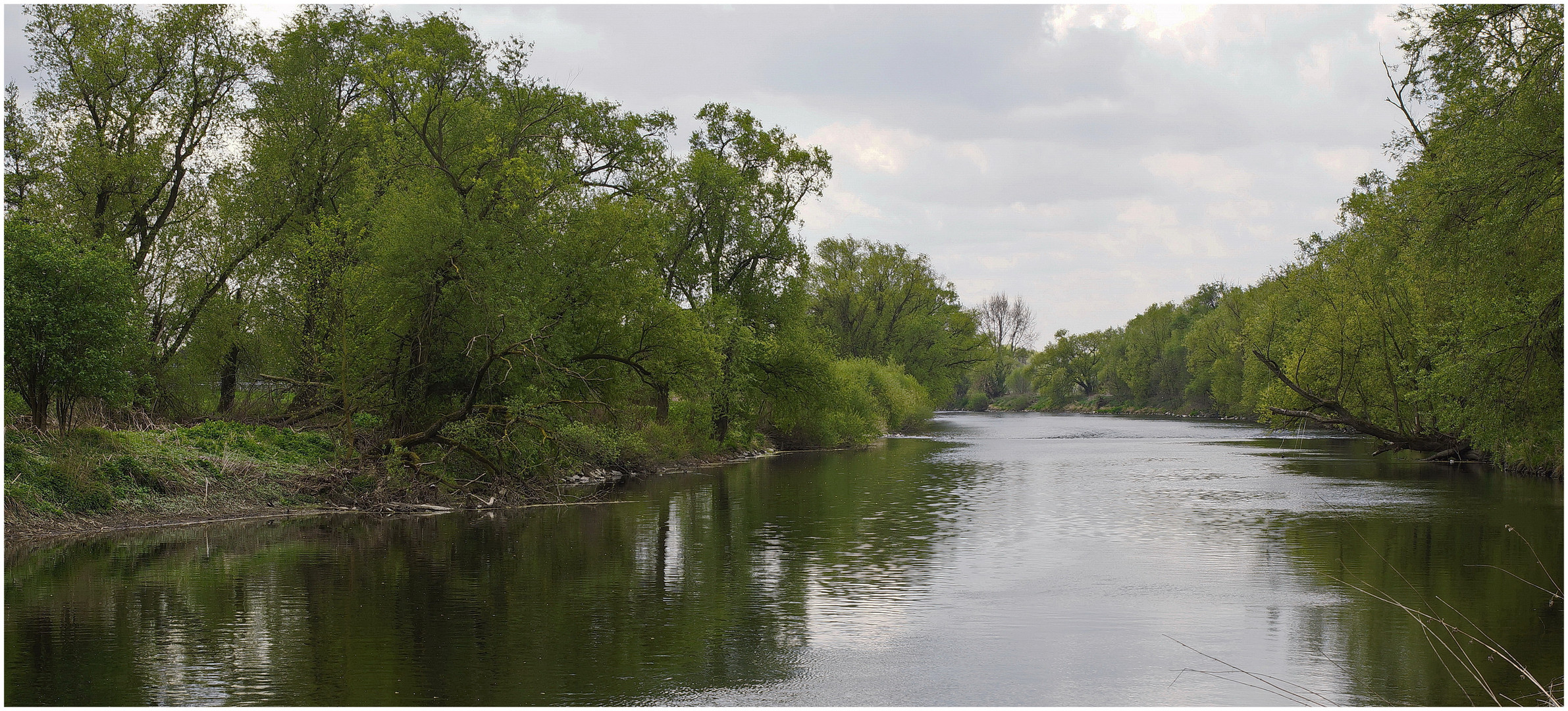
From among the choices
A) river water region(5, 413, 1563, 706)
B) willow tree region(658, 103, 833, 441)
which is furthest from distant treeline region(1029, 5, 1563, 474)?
willow tree region(658, 103, 833, 441)

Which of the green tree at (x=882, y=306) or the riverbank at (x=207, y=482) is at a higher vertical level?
the green tree at (x=882, y=306)

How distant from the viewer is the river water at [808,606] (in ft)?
34.6

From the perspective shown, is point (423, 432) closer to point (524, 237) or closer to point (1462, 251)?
point (524, 237)

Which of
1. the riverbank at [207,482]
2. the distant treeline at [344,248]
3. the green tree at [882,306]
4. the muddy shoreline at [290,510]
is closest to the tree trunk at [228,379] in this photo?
the distant treeline at [344,248]

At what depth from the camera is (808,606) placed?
46.9 feet

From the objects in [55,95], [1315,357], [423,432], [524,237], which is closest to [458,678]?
[423,432]

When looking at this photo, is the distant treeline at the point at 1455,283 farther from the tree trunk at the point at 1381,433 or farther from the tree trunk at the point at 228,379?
the tree trunk at the point at 228,379

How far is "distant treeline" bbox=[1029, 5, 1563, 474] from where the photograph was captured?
18562 mm

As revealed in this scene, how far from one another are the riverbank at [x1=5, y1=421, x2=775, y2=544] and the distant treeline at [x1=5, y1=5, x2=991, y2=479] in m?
0.66

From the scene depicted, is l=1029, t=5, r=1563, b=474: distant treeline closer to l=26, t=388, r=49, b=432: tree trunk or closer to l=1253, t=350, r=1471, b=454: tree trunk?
l=1253, t=350, r=1471, b=454: tree trunk

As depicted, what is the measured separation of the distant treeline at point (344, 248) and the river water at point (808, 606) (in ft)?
12.0

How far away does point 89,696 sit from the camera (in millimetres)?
9836

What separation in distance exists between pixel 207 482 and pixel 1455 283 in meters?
30.0

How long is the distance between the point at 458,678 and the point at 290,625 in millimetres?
3302
